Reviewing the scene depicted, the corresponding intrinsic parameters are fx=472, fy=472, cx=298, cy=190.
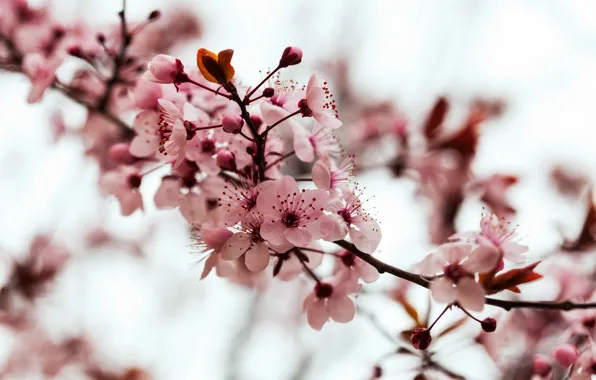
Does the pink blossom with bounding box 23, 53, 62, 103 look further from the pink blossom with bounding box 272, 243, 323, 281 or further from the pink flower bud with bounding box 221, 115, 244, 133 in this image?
the pink blossom with bounding box 272, 243, 323, 281

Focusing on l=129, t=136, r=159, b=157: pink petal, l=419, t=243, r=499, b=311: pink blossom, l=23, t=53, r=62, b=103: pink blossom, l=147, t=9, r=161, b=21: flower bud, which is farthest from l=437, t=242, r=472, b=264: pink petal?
l=23, t=53, r=62, b=103: pink blossom

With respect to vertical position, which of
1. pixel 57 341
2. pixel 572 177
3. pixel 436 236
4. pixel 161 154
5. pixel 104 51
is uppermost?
pixel 572 177

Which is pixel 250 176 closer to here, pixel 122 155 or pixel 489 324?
pixel 122 155

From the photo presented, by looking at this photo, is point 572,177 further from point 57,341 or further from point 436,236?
point 57,341

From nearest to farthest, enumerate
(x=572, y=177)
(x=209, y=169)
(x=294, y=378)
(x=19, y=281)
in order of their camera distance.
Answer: (x=209, y=169), (x=19, y=281), (x=294, y=378), (x=572, y=177)

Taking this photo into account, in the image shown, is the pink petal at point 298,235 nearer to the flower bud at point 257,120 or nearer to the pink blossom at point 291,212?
the pink blossom at point 291,212

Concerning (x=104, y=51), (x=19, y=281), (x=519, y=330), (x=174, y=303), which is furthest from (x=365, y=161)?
(x=174, y=303)
